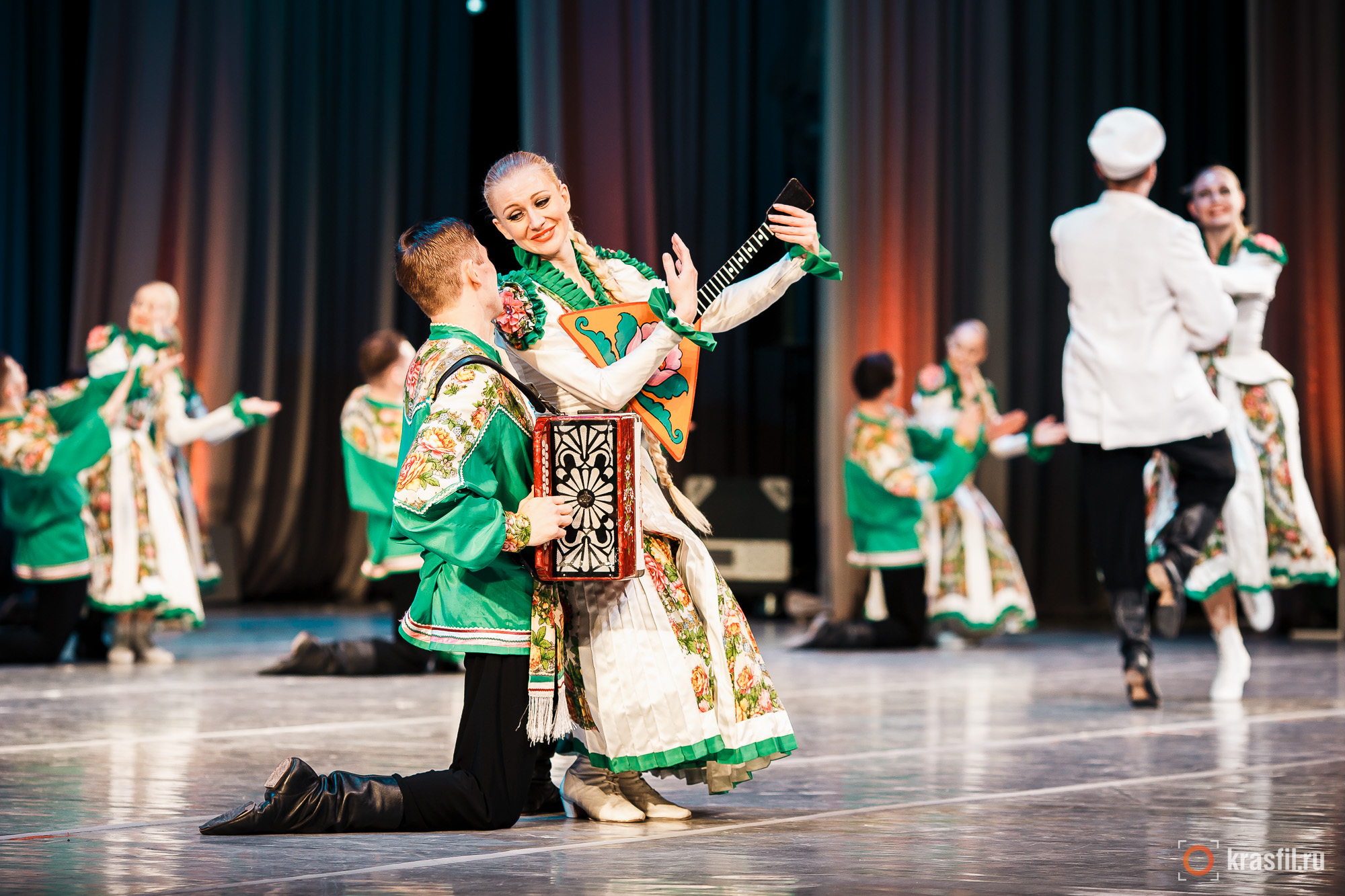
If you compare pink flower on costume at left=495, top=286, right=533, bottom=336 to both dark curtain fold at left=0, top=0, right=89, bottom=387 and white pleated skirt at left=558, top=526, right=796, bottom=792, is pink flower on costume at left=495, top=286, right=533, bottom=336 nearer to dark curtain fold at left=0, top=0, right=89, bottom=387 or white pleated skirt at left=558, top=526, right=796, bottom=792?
white pleated skirt at left=558, top=526, right=796, bottom=792

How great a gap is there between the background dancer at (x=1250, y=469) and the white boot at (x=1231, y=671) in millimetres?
53

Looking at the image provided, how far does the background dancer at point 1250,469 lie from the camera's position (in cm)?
489

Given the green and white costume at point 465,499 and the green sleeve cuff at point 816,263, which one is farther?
the green sleeve cuff at point 816,263

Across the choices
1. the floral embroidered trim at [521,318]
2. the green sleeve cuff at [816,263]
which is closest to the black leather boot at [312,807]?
the floral embroidered trim at [521,318]

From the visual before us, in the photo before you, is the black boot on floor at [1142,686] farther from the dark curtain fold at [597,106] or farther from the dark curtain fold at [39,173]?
the dark curtain fold at [39,173]

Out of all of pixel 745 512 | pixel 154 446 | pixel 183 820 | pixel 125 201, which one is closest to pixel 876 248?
pixel 745 512

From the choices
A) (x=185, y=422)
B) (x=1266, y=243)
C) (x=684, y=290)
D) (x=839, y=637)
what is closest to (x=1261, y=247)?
(x=1266, y=243)

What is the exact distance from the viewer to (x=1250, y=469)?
202 inches

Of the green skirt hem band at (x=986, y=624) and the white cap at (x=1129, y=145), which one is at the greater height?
the white cap at (x=1129, y=145)

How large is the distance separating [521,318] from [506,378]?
11 centimetres

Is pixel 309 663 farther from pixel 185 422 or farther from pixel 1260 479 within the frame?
pixel 1260 479

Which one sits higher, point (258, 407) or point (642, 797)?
point (258, 407)

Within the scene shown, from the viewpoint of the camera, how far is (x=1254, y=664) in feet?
19.3

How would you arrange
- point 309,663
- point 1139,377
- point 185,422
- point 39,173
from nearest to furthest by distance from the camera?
point 1139,377, point 309,663, point 185,422, point 39,173
